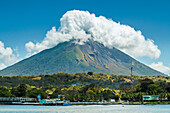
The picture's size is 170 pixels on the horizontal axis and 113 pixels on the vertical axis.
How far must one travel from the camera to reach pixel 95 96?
197875mm

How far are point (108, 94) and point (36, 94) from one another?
4439cm

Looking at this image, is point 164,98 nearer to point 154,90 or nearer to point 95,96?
point 154,90

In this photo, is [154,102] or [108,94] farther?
[108,94]

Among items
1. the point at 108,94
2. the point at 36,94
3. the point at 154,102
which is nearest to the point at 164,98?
the point at 154,102

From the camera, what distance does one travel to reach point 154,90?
19638 cm

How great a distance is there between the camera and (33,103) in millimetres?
191250

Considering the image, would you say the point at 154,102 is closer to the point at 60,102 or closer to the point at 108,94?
the point at 108,94

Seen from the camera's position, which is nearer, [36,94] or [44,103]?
[44,103]

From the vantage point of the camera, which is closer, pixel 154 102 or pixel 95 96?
pixel 154 102

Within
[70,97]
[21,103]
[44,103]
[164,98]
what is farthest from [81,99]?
[164,98]

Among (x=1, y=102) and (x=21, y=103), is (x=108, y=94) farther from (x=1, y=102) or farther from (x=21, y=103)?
(x=1, y=102)

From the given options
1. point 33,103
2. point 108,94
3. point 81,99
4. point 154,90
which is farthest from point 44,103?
point 154,90

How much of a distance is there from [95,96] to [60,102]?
81.4 feet

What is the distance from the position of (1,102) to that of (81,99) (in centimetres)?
4969
